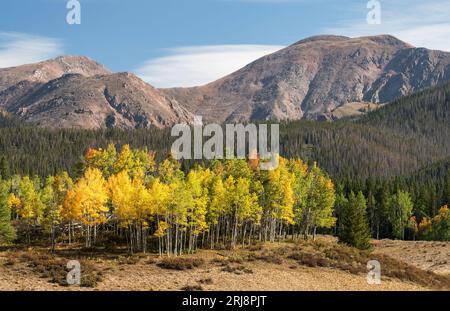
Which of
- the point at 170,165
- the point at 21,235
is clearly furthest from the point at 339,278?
the point at 21,235

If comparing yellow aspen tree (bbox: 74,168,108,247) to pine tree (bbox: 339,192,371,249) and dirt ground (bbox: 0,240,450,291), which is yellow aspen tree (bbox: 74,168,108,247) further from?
pine tree (bbox: 339,192,371,249)

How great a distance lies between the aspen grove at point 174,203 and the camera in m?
69.0

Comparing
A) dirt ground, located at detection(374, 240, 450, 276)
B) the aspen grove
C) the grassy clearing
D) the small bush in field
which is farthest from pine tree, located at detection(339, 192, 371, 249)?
the grassy clearing

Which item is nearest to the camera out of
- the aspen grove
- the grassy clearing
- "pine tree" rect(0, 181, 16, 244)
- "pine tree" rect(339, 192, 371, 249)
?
the grassy clearing

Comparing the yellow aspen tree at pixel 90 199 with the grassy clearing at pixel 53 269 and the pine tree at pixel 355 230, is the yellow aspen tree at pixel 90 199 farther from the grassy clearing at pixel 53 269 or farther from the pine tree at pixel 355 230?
the pine tree at pixel 355 230

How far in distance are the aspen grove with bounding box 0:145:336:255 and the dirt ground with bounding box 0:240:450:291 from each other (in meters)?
6.91

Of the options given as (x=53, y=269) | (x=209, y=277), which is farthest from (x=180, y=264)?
(x=53, y=269)

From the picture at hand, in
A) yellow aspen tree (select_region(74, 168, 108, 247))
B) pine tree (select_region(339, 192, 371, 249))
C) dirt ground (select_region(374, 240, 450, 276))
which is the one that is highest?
yellow aspen tree (select_region(74, 168, 108, 247))

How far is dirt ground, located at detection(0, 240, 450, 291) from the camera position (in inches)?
1868

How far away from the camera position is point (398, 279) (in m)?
58.1

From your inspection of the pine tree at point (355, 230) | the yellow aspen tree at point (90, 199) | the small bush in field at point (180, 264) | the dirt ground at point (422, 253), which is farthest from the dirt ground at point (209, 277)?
the dirt ground at point (422, 253)

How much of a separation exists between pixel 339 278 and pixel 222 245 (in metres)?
27.4

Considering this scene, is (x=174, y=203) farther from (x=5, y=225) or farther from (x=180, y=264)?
(x=5, y=225)
